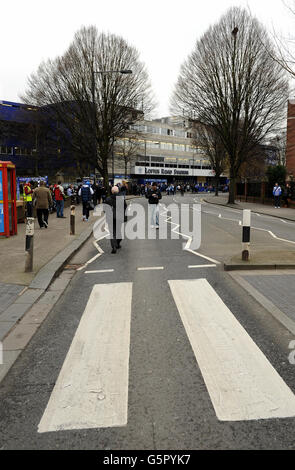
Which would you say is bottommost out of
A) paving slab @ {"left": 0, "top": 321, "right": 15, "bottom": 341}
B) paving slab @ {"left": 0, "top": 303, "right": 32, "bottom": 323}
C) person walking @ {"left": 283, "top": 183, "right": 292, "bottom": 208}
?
paving slab @ {"left": 0, "top": 321, "right": 15, "bottom": 341}

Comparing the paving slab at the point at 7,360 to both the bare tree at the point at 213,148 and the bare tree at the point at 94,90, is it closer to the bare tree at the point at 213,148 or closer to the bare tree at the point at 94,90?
the bare tree at the point at 94,90

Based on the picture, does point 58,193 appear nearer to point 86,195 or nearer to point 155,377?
point 86,195

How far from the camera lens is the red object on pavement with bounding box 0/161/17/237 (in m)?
11.3

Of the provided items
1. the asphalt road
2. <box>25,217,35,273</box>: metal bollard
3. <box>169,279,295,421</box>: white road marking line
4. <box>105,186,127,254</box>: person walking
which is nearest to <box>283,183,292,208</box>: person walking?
<box>105,186,127,254</box>: person walking

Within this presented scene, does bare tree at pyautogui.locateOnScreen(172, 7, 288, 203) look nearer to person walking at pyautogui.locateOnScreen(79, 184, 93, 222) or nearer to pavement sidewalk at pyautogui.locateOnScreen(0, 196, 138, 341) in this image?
person walking at pyautogui.locateOnScreen(79, 184, 93, 222)

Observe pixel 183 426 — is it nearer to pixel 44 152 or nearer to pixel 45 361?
pixel 45 361

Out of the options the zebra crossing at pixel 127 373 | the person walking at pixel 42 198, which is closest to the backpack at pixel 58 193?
the person walking at pixel 42 198

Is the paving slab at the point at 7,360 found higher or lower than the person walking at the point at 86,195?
lower

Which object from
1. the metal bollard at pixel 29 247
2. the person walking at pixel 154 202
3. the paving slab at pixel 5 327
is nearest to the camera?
the paving slab at pixel 5 327

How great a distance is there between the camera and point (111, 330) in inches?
179

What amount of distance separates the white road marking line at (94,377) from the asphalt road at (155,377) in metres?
0.04

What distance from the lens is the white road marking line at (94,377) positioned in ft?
9.19

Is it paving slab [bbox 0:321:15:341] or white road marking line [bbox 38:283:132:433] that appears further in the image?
paving slab [bbox 0:321:15:341]

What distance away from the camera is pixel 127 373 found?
137 inches
